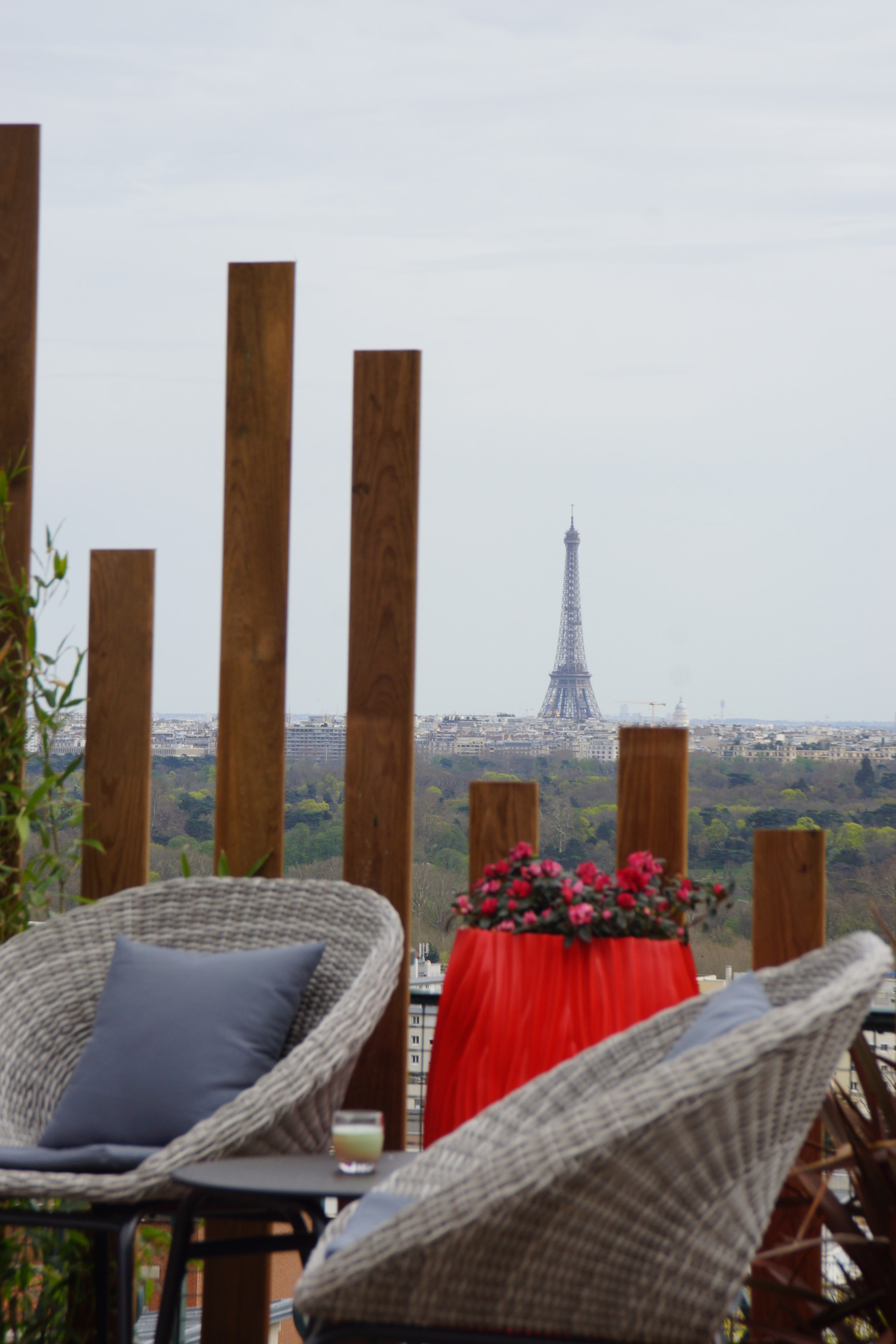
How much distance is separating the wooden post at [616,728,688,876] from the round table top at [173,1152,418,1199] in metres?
0.99

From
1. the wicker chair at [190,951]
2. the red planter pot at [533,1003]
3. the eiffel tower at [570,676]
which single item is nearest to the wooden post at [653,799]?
the red planter pot at [533,1003]

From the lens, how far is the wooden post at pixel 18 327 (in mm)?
2809

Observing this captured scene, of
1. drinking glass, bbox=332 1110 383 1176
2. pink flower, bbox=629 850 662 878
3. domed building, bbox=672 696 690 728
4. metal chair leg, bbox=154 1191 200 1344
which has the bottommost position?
metal chair leg, bbox=154 1191 200 1344

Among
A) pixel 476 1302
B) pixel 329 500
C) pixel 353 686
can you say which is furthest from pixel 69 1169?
pixel 329 500

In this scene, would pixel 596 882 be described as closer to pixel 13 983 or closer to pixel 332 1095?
pixel 332 1095

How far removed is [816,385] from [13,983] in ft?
21.8

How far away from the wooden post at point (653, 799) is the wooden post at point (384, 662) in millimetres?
475

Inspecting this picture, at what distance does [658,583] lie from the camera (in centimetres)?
932

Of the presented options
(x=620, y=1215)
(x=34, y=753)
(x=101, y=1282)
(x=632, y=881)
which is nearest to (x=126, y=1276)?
(x=101, y=1282)

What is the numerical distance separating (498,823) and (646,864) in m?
0.38

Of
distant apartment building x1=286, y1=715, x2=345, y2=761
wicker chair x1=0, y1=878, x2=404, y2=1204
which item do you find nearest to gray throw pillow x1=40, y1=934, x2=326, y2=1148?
wicker chair x1=0, y1=878, x2=404, y2=1204

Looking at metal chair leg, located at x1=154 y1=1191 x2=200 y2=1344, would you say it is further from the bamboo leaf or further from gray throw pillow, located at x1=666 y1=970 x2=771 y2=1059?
the bamboo leaf

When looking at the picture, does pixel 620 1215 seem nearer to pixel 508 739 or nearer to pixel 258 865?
pixel 258 865

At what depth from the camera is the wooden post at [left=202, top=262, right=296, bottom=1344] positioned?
273 centimetres
